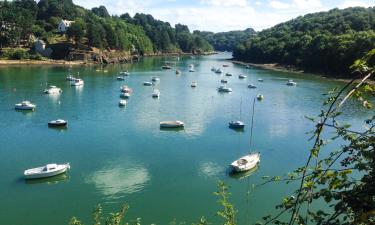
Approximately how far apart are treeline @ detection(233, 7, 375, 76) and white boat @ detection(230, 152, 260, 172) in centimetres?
6441

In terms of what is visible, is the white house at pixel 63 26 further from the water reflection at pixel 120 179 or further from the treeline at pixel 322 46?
the water reflection at pixel 120 179

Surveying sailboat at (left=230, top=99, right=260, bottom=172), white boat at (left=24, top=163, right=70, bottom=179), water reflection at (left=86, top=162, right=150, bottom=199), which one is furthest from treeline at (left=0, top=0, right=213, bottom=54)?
sailboat at (left=230, top=99, right=260, bottom=172)

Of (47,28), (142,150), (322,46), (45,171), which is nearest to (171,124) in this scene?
(142,150)

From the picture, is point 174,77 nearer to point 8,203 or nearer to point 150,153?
point 150,153

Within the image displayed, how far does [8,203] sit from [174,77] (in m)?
90.6

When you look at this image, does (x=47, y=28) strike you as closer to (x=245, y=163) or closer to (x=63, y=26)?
(x=63, y=26)

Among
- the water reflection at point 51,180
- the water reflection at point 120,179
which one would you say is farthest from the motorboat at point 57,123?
the water reflection at point 51,180

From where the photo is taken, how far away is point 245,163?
4009 centimetres

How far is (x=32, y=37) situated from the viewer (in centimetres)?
14762

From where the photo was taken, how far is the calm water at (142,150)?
1261 inches

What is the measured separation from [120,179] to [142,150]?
9353 millimetres

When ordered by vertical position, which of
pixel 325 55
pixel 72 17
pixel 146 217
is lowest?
pixel 146 217

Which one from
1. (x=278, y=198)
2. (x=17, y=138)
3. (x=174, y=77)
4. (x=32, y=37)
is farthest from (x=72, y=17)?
(x=278, y=198)

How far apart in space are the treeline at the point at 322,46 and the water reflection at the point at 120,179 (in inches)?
2914
